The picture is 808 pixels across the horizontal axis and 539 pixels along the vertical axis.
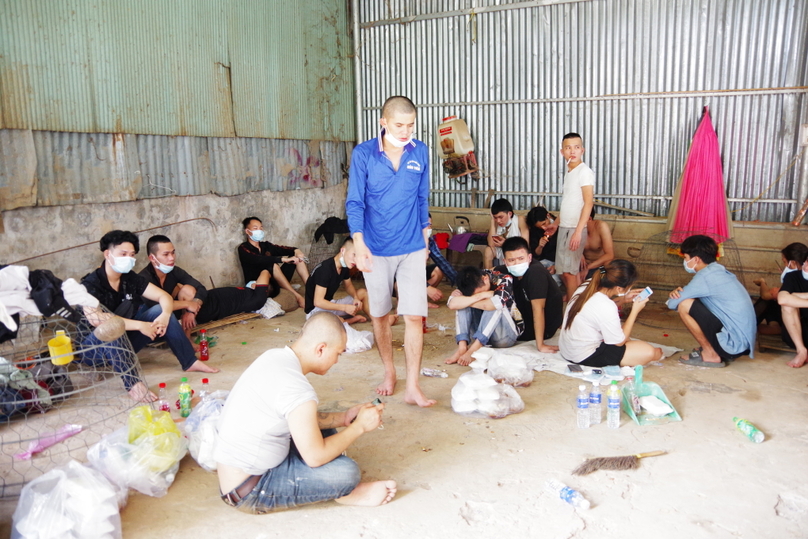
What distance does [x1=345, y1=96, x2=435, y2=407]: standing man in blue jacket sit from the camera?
400 centimetres

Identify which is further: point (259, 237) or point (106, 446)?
point (259, 237)

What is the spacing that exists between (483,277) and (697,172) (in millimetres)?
3377

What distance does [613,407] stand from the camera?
12.0 ft

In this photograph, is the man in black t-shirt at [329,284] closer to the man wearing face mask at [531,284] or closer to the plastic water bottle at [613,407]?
the man wearing face mask at [531,284]

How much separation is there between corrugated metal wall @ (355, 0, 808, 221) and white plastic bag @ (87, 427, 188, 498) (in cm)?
600

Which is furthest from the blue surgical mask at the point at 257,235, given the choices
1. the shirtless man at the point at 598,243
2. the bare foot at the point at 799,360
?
the bare foot at the point at 799,360

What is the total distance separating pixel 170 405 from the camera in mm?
4242

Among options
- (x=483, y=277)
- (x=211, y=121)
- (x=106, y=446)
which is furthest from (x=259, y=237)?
(x=106, y=446)

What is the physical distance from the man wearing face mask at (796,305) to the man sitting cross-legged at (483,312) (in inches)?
75.2

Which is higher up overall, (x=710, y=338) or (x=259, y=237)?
(x=259, y=237)

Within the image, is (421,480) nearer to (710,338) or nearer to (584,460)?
(584,460)

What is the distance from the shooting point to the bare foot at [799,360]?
473 cm

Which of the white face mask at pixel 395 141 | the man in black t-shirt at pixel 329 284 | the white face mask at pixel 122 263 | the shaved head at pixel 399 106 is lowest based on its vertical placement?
the man in black t-shirt at pixel 329 284

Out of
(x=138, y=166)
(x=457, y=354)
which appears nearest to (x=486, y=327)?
(x=457, y=354)
